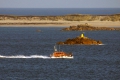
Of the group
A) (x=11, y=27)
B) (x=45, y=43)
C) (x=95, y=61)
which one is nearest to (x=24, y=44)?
(x=45, y=43)

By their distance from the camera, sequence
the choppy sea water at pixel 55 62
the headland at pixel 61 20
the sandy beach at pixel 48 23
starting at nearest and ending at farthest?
the choppy sea water at pixel 55 62 < the sandy beach at pixel 48 23 < the headland at pixel 61 20

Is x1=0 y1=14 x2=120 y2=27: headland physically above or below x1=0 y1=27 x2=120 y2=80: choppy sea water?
below

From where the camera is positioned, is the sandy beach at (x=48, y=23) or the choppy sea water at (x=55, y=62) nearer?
the choppy sea water at (x=55, y=62)

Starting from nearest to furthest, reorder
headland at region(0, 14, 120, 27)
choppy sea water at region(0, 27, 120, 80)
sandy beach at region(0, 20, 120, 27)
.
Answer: choppy sea water at region(0, 27, 120, 80), sandy beach at region(0, 20, 120, 27), headland at region(0, 14, 120, 27)

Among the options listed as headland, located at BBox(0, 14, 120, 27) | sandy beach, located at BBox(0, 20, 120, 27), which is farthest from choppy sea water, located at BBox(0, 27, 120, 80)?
headland, located at BBox(0, 14, 120, 27)

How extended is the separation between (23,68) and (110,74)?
30.5 ft

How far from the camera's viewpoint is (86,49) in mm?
84938

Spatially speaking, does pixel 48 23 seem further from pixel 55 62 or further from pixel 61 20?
pixel 55 62

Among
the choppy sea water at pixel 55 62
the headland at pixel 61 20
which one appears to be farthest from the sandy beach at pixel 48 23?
the choppy sea water at pixel 55 62

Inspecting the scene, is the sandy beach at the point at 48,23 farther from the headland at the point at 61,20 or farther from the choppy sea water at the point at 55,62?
the choppy sea water at the point at 55,62

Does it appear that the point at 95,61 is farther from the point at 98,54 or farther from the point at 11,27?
the point at 11,27

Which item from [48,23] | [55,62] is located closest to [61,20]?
[48,23]

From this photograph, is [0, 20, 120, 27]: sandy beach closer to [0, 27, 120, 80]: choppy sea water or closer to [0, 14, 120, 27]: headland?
[0, 14, 120, 27]: headland

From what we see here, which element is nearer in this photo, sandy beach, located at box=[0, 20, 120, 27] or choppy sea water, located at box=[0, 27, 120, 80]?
choppy sea water, located at box=[0, 27, 120, 80]
